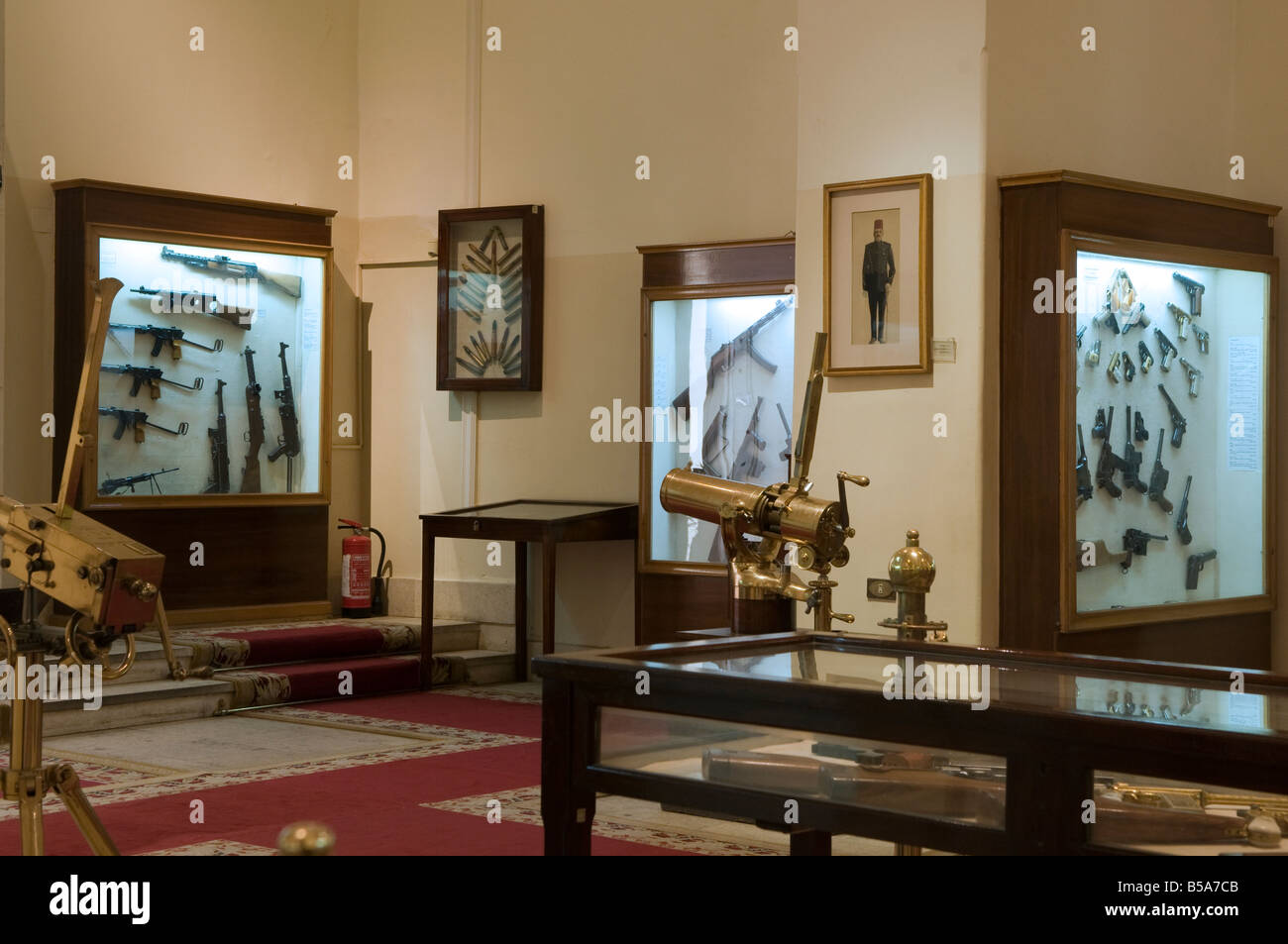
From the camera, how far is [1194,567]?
699 cm

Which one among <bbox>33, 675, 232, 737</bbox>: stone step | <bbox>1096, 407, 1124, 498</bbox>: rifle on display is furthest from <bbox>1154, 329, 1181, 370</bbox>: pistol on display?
<bbox>33, 675, 232, 737</bbox>: stone step

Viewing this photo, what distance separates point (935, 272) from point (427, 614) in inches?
150

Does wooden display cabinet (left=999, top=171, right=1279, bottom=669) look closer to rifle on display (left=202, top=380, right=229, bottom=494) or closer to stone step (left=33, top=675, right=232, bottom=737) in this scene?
stone step (left=33, top=675, right=232, bottom=737)

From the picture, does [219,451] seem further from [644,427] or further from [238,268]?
[644,427]

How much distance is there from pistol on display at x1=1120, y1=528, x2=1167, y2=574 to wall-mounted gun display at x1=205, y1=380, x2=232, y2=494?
5.29 metres

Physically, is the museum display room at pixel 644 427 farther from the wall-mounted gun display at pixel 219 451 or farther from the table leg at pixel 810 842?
the table leg at pixel 810 842

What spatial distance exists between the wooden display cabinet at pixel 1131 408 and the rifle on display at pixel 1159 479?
0.07ft

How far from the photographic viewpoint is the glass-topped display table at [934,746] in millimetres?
2201

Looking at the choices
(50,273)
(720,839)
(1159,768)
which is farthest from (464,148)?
(1159,768)

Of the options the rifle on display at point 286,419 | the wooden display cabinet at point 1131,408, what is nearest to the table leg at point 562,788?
the wooden display cabinet at point 1131,408

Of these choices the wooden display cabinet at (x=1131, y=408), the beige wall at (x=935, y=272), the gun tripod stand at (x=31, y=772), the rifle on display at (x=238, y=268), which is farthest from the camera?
the rifle on display at (x=238, y=268)

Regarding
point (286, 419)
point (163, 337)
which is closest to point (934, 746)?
point (163, 337)

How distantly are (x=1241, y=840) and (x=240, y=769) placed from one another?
4964 mm

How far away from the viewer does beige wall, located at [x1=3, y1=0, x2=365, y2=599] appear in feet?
28.6
